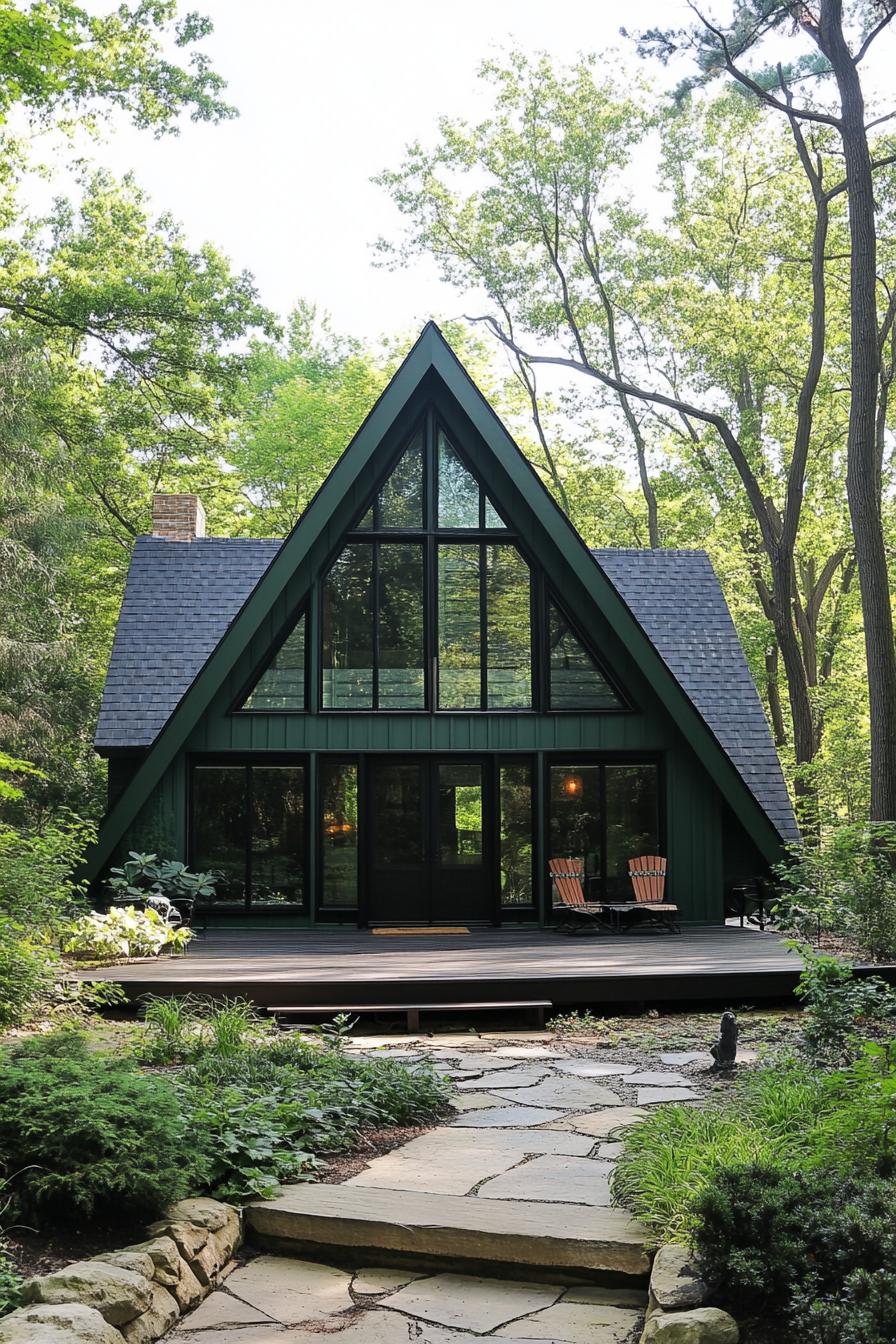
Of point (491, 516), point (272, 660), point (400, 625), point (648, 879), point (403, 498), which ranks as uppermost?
point (403, 498)

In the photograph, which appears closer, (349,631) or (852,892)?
(852,892)

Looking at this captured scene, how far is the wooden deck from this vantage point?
346 inches

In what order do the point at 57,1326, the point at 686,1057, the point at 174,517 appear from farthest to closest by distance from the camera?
the point at 174,517 → the point at 686,1057 → the point at 57,1326

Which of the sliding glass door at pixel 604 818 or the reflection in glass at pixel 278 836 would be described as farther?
the sliding glass door at pixel 604 818

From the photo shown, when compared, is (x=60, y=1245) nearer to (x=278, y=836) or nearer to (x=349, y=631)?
(x=278, y=836)

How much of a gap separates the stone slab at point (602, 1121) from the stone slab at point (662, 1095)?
0.12 metres

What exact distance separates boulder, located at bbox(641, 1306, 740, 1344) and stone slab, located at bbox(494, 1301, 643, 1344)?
302 mm

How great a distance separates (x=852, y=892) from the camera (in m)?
9.78

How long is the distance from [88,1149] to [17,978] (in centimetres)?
334

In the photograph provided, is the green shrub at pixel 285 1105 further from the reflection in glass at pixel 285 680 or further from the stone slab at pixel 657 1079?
the reflection in glass at pixel 285 680

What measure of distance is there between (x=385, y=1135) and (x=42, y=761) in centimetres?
1259

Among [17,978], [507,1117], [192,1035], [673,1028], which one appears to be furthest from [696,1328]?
[673,1028]

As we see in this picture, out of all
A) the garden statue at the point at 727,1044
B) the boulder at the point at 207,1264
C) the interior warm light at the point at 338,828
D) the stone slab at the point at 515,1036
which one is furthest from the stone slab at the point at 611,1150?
the interior warm light at the point at 338,828

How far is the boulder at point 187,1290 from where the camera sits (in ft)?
12.6
